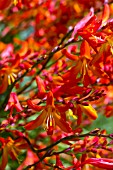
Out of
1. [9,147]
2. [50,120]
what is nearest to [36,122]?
[50,120]

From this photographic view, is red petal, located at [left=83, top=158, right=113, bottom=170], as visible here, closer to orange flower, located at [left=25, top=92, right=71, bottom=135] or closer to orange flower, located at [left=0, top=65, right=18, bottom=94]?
orange flower, located at [left=25, top=92, right=71, bottom=135]

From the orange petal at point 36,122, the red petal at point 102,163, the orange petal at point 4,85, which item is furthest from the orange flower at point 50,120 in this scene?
the orange petal at point 4,85

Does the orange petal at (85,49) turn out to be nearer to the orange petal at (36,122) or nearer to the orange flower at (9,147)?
the orange petal at (36,122)

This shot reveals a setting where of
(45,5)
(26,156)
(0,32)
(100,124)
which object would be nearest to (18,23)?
Answer: (0,32)

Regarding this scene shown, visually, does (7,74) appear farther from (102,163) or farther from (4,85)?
(102,163)

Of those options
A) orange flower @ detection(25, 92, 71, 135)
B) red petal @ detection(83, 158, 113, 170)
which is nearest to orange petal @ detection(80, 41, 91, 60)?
orange flower @ detection(25, 92, 71, 135)

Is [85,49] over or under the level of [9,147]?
over

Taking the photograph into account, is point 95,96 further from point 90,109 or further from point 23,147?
point 23,147

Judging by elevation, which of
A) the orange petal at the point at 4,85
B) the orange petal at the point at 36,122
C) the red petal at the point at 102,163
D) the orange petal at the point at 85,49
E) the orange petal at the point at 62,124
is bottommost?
the red petal at the point at 102,163

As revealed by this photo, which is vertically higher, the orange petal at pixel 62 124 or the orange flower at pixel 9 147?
the orange petal at pixel 62 124
